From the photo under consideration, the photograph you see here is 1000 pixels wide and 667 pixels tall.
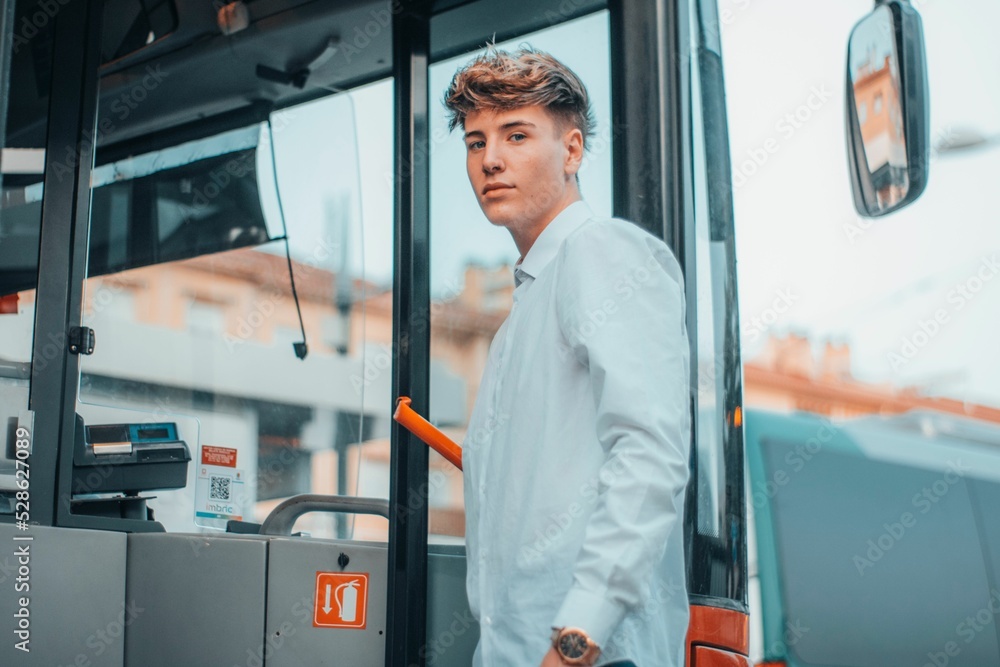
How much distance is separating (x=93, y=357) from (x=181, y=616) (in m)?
0.95

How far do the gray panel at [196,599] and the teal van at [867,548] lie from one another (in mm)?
4555

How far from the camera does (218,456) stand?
3084 mm

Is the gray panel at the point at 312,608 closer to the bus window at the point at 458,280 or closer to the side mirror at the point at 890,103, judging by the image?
the bus window at the point at 458,280

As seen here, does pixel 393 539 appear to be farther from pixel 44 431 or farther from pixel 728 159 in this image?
pixel 728 159

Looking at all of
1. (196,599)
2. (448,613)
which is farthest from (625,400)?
(196,599)

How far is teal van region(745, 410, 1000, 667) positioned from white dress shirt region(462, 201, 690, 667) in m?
→ 5.27

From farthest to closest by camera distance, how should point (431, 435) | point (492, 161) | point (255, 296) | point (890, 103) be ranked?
1. point (255, 296)
2. point (890, 103)
3. point (431, 435)
4. point (492, 161)

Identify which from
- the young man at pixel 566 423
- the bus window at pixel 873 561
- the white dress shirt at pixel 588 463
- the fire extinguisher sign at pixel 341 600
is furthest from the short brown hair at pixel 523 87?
the bus window at pixel 873 561

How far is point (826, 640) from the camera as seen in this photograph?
6.55 meters

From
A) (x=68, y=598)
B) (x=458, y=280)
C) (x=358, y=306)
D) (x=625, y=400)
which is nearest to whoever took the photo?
(x=625, y=400)

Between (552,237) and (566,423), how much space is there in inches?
12.1

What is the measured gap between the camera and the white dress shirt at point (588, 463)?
1.33 m

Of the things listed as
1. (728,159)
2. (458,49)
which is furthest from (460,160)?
(728,159)

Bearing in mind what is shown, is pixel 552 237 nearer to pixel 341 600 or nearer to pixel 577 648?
pixel 577 648
